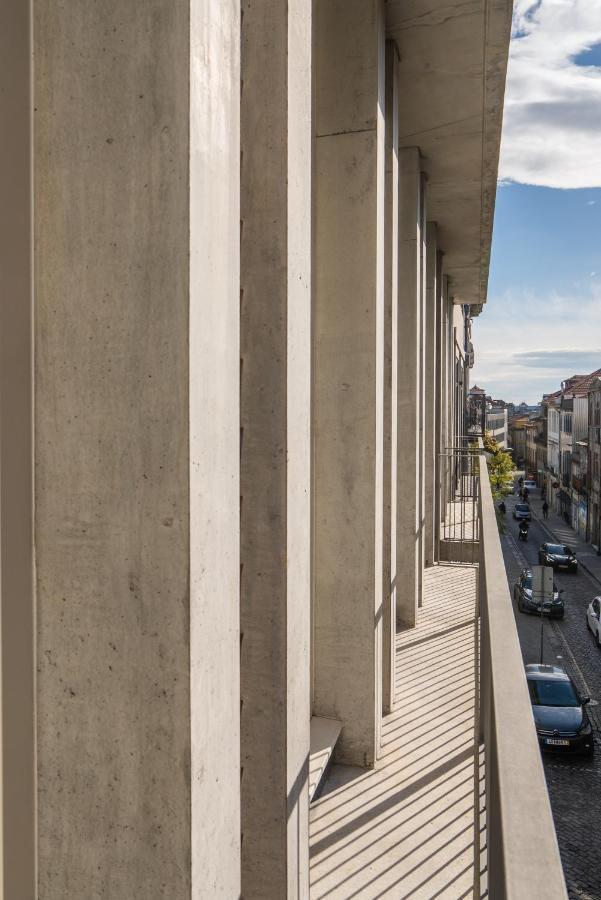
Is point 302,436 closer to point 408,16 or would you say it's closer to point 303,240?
point 303,240

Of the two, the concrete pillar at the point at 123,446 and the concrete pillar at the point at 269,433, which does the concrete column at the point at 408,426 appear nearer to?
the concrete pillar at the point at 269,433

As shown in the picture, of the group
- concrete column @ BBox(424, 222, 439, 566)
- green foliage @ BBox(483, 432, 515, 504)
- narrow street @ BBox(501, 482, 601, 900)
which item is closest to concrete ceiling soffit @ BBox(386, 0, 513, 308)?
concrete column @ BBox(424, 222, 439, 566)

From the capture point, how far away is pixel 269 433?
357 centimetres

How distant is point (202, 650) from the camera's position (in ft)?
8.63

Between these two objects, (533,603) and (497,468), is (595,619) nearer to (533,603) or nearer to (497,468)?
(533,603)

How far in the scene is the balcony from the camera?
1.20 m

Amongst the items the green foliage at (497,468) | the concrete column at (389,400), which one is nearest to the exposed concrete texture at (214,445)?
the concrete column at (389,400)

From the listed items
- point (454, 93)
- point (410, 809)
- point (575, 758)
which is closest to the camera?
point (410, 809)

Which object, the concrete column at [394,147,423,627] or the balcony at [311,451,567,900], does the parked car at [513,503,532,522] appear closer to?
the concrete column at [394,147,423,627]

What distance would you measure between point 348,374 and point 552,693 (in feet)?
40.0

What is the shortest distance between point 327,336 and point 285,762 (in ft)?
11.1

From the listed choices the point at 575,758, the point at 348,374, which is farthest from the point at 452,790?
the point at 575,758

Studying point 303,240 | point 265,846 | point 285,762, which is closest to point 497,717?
point 285,762

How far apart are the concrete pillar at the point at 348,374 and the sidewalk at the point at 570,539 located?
3166 cm
